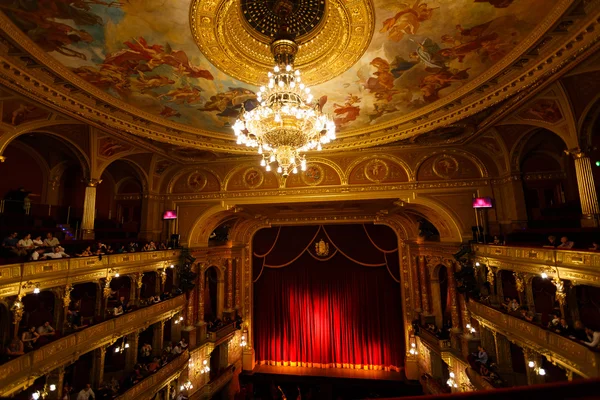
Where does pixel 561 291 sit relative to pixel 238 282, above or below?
above

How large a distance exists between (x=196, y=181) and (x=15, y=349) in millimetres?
8703

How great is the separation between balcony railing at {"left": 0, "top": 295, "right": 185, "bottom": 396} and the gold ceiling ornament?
25.9 ft

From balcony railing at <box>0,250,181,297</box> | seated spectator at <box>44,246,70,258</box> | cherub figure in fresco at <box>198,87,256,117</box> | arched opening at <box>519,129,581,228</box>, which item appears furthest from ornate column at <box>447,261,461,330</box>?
seated spectator at <box>44,246,70,258</box>

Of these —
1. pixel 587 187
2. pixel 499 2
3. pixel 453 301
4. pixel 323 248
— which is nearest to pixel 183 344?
pixel 323 248

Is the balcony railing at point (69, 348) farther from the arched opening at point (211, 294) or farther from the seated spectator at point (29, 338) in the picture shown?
the arched opening at point (211, 294)

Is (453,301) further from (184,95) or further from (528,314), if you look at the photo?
(184,95)

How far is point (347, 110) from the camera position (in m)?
9.96

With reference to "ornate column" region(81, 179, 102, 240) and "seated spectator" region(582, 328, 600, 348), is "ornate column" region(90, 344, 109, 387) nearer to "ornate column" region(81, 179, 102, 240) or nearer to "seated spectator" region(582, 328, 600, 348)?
"ornate column" region(81, 179, 102, 240)

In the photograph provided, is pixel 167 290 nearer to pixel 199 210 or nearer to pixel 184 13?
pixel 199 210

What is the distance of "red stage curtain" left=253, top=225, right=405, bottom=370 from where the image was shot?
16109 millimetres

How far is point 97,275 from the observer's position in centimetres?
934

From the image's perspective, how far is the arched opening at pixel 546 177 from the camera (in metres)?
11.0

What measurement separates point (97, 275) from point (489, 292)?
41.5 ft

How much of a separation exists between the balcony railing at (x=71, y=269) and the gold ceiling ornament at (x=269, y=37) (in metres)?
6.53
